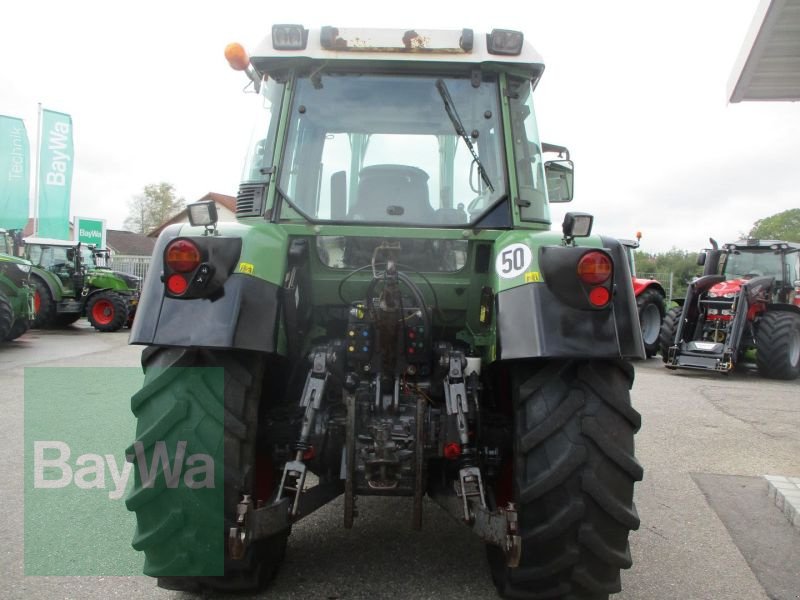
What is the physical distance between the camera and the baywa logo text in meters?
2.66

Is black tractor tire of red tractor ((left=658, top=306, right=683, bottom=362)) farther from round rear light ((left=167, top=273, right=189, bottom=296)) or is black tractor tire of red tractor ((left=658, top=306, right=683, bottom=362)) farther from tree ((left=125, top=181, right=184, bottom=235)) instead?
tree ((left=125, top=181, right=184, bottom=235))

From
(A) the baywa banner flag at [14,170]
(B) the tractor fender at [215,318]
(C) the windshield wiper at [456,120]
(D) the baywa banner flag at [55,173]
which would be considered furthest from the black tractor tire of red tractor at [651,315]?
(D) the baywa banner flag at [55,173]

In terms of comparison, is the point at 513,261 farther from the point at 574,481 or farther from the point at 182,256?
the point at 182,256

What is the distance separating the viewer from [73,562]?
336 centimetres

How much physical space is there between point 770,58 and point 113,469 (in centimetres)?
709

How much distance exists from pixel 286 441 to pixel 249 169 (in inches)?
55.7

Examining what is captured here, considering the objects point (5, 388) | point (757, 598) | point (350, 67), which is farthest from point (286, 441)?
point (5, 388)

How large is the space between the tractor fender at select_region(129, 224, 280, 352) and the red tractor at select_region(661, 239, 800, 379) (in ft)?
35.0

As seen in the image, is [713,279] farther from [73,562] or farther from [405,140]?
[73,562]

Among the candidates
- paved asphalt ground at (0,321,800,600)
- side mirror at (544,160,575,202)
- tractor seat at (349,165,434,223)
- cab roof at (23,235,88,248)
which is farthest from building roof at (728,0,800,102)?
cab roof at (23,235,88,248)

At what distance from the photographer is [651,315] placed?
589 inches

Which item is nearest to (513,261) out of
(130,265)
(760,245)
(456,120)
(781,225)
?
(456,120)

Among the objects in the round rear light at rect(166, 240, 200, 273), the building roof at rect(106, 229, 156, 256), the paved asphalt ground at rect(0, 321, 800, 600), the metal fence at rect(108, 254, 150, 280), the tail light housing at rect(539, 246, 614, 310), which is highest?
the building roof at rect(106, 229, 156, 256)

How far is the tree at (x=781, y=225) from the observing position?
171 ft
